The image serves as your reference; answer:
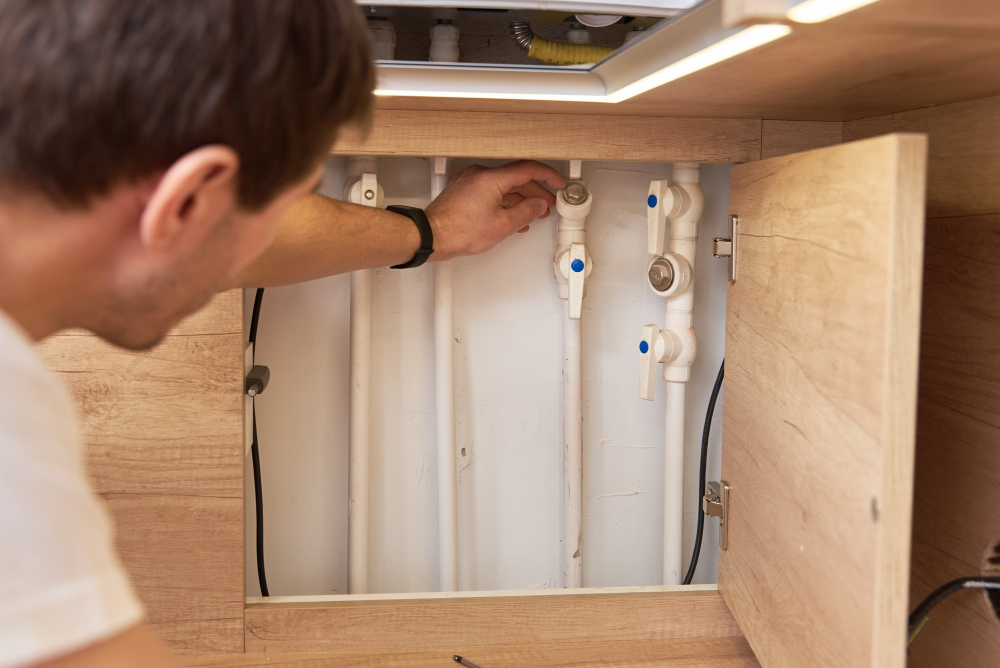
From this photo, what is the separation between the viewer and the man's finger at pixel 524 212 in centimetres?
114

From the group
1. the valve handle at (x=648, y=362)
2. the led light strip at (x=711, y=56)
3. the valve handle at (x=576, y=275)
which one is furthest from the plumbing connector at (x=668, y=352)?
the led light strip at (x=711, y=56)

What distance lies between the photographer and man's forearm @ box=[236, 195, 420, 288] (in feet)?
3.18

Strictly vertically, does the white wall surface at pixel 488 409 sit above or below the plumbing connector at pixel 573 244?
below

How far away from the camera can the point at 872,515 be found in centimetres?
62

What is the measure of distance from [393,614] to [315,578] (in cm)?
22

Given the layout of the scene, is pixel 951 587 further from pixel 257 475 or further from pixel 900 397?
pixel 257 475

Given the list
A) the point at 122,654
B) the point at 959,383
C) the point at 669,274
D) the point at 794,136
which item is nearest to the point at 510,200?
the point at 669,274

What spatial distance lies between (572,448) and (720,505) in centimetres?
27

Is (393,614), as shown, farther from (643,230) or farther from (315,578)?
(643,230)

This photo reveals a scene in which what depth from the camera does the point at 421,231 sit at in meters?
1.07

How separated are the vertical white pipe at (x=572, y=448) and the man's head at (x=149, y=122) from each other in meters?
0.75

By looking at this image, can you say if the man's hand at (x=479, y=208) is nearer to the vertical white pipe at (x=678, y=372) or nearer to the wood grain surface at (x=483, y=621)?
the vertical white pipe at (x=678, y=372)

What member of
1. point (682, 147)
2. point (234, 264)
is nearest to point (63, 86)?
point (234, 264)

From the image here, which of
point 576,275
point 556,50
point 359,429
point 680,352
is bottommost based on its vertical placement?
point 359,429
